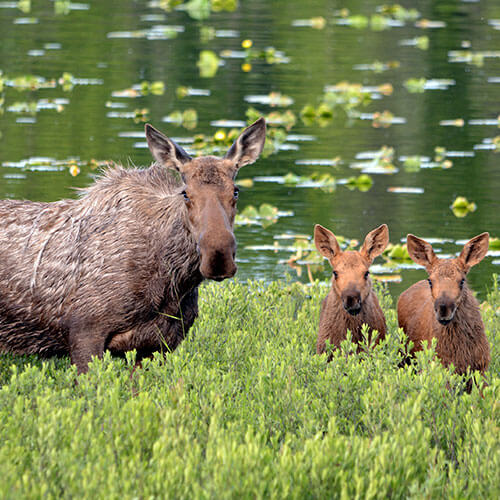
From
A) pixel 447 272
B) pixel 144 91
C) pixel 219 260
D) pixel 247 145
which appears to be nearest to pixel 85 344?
pixel 219 260

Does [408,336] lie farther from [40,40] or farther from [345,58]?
[40,40]

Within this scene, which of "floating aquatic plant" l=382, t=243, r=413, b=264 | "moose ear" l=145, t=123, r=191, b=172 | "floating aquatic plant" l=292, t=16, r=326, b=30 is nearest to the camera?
"moose ear" l=145, t=123, r=191, b=172

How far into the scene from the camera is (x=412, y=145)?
18031 mm

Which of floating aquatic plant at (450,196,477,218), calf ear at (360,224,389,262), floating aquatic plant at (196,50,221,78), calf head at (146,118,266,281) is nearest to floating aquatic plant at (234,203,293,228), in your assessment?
floating aquatic plant at (450,196,477,218)

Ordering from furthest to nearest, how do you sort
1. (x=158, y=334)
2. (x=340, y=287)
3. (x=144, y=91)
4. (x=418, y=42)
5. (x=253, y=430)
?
(x=418, y=42)
(x=144, y=91)
(x=340, y=287)
(x=158, y=334)
(x=253, y=430)

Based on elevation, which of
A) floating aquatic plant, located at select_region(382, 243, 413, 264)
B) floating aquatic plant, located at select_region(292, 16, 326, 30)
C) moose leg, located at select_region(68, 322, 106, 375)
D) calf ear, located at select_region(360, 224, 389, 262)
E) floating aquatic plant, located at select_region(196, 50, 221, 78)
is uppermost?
calf ear, located at select_region(360, 224, 389, 262)

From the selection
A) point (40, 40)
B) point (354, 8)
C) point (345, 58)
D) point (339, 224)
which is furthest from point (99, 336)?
point (354, 8)

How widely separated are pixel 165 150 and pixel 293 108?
43.1 feet

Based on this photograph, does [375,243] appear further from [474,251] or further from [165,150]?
[165,150]

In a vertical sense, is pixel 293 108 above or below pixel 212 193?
below

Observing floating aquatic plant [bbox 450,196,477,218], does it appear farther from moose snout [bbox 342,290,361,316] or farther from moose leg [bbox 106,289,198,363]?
moose leg [bbox 106,289,198,363]

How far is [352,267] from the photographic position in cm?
807

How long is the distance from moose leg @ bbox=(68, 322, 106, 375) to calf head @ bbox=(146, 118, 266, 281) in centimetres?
112

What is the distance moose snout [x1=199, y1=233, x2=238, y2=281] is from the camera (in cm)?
684
